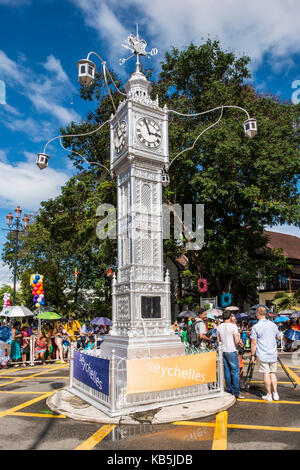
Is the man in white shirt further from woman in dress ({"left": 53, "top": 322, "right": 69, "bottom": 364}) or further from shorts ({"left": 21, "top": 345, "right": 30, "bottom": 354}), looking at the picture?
shorts ({"left": 21, "top": 345, "right": 30, "bottom": 354})

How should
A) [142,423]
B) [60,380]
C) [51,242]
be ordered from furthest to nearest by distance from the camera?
[51,242]
[60,380]
[142,423]

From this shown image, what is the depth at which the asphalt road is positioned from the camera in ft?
16.6

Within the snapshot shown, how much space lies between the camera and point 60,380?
10570 millimetres

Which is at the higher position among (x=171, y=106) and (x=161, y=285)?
(x=171, y=106)

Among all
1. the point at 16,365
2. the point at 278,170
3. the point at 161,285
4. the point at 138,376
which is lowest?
the point at 16,365

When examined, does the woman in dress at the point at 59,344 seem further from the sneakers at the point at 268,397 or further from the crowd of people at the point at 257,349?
the sneakers at the point at 268,397

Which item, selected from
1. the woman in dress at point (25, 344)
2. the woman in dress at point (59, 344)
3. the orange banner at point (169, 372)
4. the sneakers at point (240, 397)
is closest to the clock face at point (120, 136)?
the orange banner at point (169, 372)

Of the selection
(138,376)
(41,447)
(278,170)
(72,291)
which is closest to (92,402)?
(138,376)

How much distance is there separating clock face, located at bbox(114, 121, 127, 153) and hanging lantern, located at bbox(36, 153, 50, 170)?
2.46 m

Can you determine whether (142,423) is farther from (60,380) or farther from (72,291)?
(72,291)

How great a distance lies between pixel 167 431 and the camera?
566 cm

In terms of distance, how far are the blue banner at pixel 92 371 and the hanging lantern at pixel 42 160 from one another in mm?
6163

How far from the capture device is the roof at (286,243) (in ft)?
126

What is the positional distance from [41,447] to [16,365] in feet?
34.1
